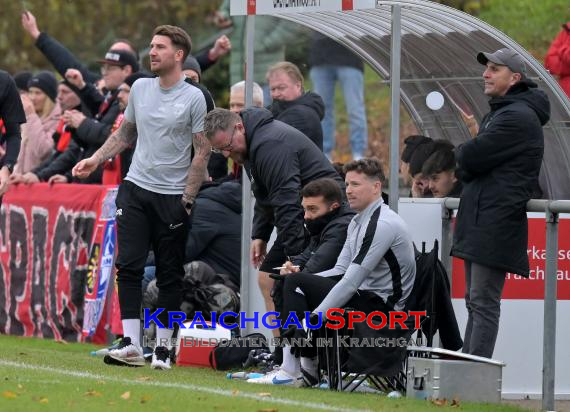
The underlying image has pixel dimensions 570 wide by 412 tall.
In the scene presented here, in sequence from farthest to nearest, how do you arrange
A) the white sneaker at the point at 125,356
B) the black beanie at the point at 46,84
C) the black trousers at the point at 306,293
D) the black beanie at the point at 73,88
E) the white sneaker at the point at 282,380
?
the black beanie at the point at 46,84 < the black beanie at the point at 73,88 < the white sneaker at the point at 125,356 < the white sneaker at the point at 282,380 < the black trousers at the point at 306,293

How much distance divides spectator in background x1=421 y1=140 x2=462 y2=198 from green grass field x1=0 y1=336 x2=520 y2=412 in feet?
7.31

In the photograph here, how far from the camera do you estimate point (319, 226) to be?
1162 cm

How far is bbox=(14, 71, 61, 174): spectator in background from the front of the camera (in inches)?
721

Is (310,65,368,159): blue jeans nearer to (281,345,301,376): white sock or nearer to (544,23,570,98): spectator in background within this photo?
(544,23,570,98): spectator in background

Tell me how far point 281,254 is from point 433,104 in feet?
7.91

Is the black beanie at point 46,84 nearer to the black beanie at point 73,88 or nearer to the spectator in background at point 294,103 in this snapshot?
the black beanie at point 73,88

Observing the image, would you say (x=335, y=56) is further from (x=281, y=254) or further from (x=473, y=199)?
(x=473, y=199)

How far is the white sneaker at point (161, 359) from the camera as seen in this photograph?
39.9 feet

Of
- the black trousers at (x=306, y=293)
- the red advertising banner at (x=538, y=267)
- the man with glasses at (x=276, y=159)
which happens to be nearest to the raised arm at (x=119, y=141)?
the man with glasses at (x=276, y=159)

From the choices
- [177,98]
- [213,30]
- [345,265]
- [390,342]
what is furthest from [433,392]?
[213,30]

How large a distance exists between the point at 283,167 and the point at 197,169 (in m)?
0.87

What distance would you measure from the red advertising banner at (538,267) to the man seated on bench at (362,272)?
3.71 feet

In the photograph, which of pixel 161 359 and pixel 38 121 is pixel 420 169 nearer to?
pixel 161 359

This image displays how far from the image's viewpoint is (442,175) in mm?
12539
